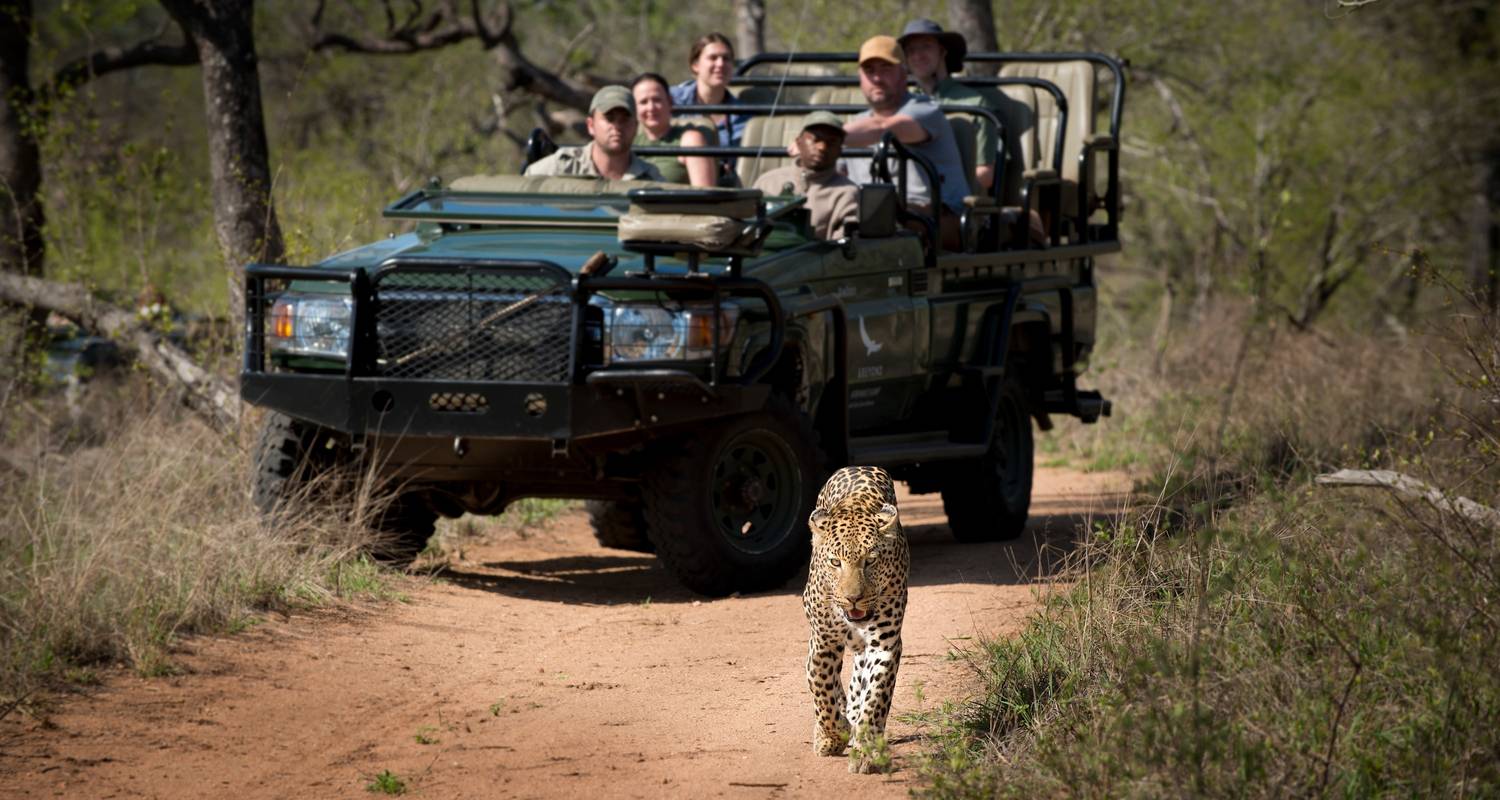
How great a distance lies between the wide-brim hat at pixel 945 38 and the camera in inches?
422

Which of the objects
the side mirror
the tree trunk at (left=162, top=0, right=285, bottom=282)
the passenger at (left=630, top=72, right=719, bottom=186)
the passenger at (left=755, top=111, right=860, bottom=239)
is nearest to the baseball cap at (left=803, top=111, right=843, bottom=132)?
the passenger at (left=755, top=111, right=860, bottom=239)

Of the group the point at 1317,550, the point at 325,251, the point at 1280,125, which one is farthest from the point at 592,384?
the point at 1280,125

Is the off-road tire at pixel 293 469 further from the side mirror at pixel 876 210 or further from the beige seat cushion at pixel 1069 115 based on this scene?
the beige seat cushion at pixel 1069 115

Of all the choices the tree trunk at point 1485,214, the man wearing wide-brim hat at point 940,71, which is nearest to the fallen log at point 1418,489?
the man wearing wide-brim hat at point 940,71

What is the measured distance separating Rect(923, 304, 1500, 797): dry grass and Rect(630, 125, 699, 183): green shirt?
3.24m

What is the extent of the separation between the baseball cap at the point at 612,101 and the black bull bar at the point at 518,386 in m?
1.65

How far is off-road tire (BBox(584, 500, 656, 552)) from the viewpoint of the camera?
357 inches

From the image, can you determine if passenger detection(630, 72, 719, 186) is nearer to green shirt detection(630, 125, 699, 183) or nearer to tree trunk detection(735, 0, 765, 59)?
green shirt detection(630, 125, 699, 183)

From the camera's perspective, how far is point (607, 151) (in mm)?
9070

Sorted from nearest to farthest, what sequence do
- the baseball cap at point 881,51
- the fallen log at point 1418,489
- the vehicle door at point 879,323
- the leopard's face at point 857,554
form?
the leopard's face at point 857,554 < the fallen log at point 1418,489 < the vehicle door at point 879,323 < the baseball cap at point 881,51

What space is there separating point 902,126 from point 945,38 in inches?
56.6

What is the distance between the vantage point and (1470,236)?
21344 millimetres

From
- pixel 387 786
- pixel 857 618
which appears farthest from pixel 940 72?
pixel 387 786

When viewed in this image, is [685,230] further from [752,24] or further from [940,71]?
[752,24]
